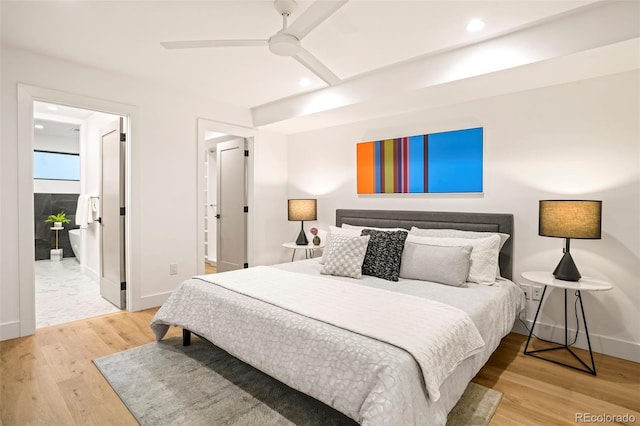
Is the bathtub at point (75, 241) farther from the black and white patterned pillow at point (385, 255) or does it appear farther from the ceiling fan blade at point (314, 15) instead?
the ceiling fan blade at point (314, 15)

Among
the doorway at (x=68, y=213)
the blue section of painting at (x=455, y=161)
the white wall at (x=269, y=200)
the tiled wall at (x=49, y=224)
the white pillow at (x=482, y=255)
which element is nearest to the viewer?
the white pillow at (x=482, y=255)

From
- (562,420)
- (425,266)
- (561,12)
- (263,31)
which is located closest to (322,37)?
(263,31)

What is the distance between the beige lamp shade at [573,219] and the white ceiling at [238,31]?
4.34 feet

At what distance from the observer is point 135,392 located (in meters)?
2.10

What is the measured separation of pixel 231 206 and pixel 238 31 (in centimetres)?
303

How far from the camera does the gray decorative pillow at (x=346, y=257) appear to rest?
297cm

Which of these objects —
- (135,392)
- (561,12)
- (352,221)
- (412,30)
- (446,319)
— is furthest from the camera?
(352,221)

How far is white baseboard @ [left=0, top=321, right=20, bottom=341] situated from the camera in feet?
9.43

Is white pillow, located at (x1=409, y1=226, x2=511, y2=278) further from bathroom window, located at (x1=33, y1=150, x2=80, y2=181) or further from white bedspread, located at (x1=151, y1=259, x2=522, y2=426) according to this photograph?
bathroom window, located at (x1=33, y1=150, x2=80, y2=181)

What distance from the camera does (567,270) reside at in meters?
2.52

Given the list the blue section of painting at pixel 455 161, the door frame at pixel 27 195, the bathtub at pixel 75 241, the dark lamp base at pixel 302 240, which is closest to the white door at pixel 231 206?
the dark lamp base at pixel 302 240

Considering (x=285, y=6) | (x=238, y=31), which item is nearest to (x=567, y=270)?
(x=285, y=6)

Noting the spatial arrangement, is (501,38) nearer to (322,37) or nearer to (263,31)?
(322,37)

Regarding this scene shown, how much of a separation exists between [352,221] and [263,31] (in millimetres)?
2405
